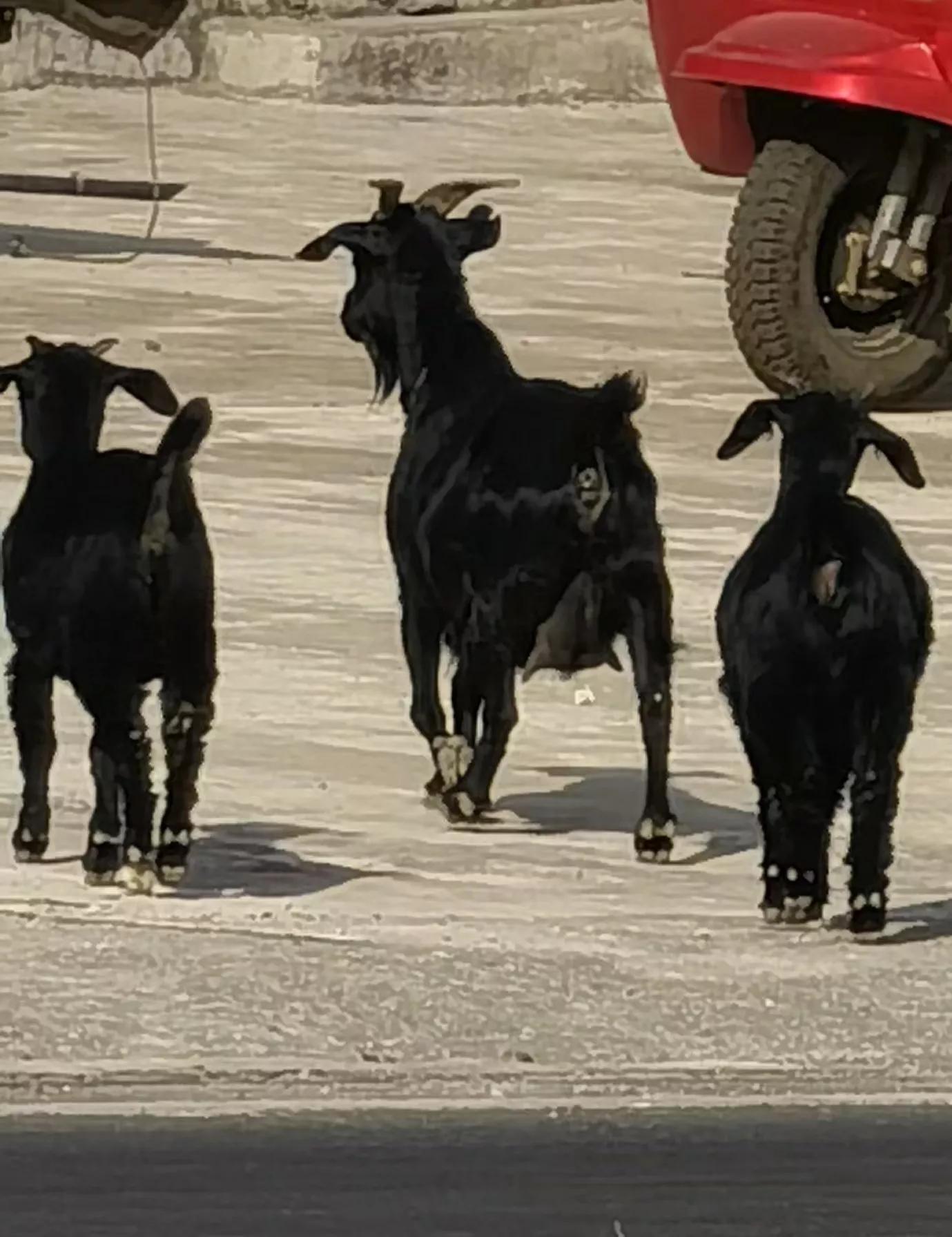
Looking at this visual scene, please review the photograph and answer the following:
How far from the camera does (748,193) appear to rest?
411 inches

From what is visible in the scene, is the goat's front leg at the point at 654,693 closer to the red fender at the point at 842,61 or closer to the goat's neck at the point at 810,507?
the goat's neck at the point at 810,507

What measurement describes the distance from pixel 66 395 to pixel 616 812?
4.91ft

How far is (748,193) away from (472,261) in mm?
3067

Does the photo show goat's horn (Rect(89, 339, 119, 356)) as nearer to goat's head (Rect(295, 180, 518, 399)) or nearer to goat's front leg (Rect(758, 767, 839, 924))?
goat's head (Rect(295, 180, 518, 399))

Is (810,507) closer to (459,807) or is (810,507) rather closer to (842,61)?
(459,807)

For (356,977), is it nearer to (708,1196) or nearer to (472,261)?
(708,1196)

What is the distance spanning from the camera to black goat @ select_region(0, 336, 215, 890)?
5602mm

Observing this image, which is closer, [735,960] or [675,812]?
[735,960]

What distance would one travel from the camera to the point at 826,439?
18.4 feet

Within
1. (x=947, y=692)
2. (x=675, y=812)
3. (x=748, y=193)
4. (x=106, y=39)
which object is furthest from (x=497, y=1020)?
(x=106, y=39)

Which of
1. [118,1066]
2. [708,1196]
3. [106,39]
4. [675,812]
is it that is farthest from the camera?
[106,39]

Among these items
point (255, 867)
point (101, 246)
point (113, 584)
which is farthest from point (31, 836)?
point (101, 246)

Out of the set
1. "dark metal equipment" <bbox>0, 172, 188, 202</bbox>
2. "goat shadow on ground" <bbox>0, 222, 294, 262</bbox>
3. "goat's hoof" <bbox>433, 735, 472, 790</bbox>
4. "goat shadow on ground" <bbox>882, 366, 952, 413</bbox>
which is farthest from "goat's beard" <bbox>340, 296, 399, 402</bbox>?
"dark metal equipment" <bbox>0, 172, 188, 202</bbox>

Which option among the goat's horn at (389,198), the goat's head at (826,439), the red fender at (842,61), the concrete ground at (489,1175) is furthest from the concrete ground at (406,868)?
the goat's horn at (389,198)
